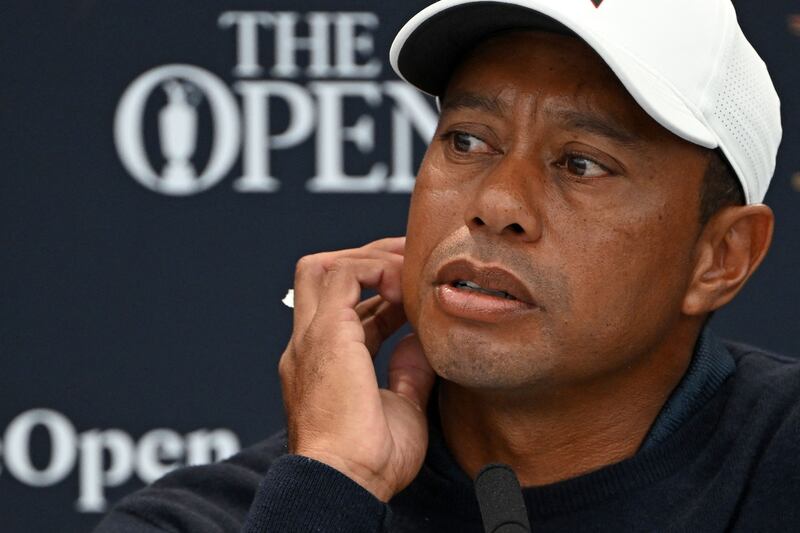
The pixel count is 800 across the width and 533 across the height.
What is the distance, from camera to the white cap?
6.77 feet

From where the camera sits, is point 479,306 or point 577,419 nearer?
point 479,306

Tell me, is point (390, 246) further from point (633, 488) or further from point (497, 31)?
point (633, 488)

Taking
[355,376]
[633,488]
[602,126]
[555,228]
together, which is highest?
[602,126]

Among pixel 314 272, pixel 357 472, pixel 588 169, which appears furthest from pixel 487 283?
pixel 314 272

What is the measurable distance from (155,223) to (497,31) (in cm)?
121

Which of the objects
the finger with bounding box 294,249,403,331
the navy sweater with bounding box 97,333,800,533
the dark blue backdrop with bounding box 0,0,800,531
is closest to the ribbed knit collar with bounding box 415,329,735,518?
the navy sweater with bounding box 97,333,800,533

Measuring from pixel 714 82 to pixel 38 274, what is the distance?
1.58 m

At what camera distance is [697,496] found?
2223 mm

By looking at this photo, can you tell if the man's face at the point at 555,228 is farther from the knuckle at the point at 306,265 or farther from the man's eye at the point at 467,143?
the knuckle at the point at 306,265

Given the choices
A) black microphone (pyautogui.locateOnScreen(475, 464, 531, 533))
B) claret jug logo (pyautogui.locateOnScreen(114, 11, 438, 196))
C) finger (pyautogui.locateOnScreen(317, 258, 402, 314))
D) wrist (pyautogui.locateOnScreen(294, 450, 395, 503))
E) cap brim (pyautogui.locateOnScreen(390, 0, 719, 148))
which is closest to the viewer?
black microphone (pyautogui.locateOnScreen(475, 464, 531, 533))

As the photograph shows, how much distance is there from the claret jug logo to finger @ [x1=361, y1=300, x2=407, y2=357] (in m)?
0.78

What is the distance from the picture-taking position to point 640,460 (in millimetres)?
2230

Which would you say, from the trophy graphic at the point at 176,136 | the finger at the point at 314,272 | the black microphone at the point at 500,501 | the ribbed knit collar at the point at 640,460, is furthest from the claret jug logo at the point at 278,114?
the black microphone at the point at 500,501

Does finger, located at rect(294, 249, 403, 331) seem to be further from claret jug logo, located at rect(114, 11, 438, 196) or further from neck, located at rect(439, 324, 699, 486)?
claret jug logo, located at rect(114, 11, 438, 196)
